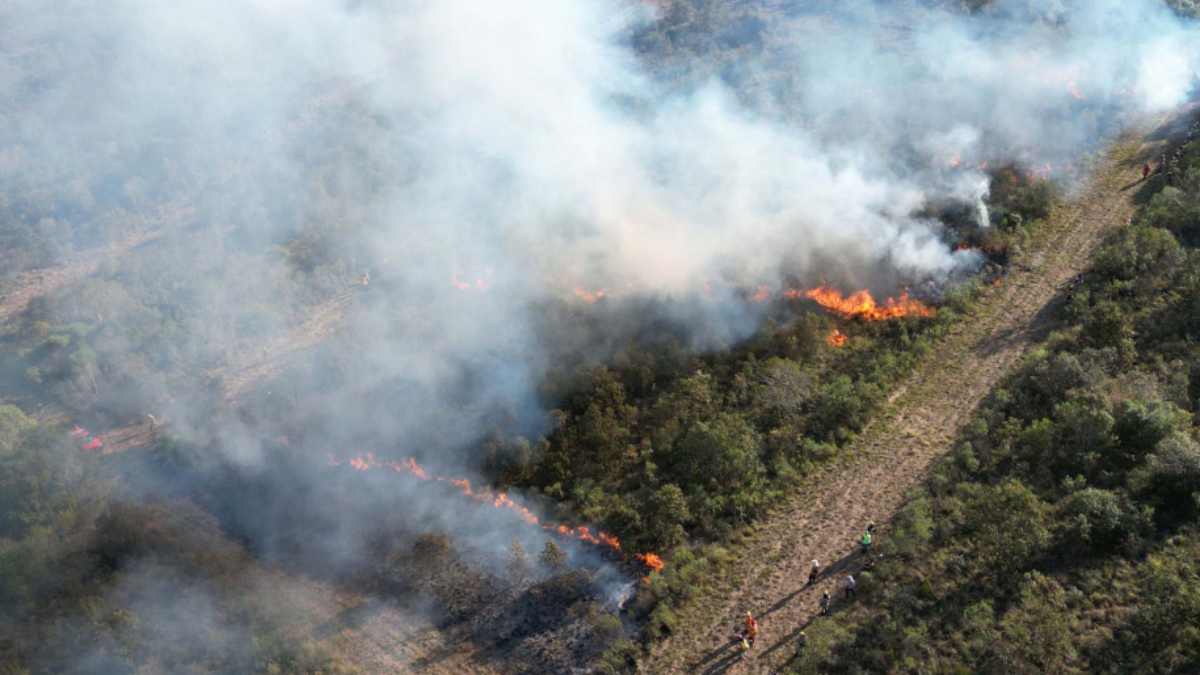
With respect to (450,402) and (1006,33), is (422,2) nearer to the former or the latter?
(450,402)

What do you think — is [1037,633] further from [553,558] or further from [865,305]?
[865,305]

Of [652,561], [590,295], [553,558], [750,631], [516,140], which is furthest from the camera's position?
[516,140]

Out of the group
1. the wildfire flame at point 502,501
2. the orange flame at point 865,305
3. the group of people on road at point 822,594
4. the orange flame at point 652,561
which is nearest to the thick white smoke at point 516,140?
the orange flame at point 865,305

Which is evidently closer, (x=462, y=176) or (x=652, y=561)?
(x=652, y=561)

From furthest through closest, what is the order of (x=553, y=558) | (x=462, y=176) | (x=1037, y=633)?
(x=462, y=176)
(x=553, y=558)
(x=1037, y=633)

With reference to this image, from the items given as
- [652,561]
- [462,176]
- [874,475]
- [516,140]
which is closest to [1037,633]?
[874,475]

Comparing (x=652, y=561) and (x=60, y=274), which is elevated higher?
(x=60, y=274)
